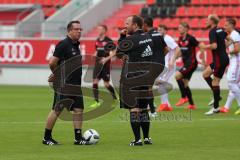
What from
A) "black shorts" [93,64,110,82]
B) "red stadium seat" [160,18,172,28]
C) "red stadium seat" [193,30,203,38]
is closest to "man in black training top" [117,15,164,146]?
"black shorts" [93,64,110,82]

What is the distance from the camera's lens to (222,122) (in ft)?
55.8

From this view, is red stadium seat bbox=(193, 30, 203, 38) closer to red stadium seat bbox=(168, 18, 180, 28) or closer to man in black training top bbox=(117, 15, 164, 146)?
red stadium seat bbox=(168, 18, 180, 28)

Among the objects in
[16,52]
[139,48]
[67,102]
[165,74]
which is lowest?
[16,52]

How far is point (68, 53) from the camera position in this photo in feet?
42.8

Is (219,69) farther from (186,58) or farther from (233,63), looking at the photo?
(186,58)

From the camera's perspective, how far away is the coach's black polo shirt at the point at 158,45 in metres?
16.0

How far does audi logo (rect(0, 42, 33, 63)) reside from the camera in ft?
108

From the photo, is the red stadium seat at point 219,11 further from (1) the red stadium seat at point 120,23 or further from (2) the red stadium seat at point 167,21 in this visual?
(1) the red stadium seat at point 120,23

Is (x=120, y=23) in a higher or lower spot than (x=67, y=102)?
lower

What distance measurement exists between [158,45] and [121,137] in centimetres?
278

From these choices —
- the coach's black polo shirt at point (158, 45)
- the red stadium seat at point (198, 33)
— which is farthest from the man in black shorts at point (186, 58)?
the red stadium seat at point (198, 33)

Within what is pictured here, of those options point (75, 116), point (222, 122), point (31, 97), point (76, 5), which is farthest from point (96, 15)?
point (75, 116)

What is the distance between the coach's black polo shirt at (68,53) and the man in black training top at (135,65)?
0.77 meters

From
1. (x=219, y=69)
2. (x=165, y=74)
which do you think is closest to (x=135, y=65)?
(x=219, y=69)
